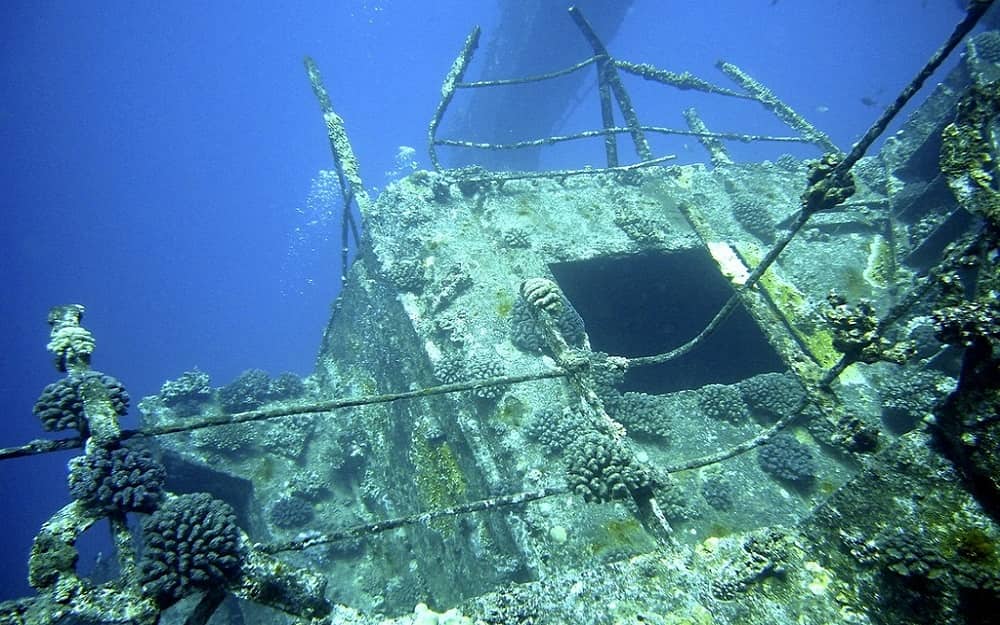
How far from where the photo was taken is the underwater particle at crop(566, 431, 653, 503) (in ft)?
9.74

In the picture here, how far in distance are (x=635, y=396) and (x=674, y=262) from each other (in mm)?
4138

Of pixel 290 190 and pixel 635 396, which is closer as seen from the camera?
pixel 635 396

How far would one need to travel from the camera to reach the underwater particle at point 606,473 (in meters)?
2.97

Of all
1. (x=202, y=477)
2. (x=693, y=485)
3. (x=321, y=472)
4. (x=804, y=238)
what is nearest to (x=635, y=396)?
(x=693, y=485)

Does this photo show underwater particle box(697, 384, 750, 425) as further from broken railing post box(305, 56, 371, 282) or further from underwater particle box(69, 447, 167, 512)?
broken railing post box(305, 56, 371, 282)

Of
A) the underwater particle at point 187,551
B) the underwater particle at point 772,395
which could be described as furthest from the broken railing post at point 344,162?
the underwater particle at point 772,395

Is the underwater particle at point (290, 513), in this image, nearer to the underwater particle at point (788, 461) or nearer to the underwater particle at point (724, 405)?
the underwater particle at point (724, 405)

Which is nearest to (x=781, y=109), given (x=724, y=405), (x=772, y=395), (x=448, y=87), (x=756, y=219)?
(x=756, y=219)

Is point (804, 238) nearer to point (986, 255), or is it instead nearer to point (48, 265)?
point (986, 255)

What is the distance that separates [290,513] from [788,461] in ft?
22.7

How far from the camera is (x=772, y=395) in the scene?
5656 mm

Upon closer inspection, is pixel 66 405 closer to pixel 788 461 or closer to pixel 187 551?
pixel 187 551

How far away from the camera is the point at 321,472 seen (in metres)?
8.00

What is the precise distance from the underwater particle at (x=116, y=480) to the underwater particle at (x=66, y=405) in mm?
295
